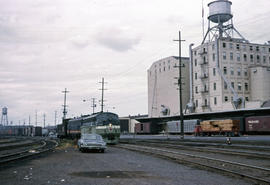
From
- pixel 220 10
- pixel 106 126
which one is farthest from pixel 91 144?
pixel 220 10

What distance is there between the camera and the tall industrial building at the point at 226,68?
7775cm

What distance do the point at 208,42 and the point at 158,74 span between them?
25465 millimetres

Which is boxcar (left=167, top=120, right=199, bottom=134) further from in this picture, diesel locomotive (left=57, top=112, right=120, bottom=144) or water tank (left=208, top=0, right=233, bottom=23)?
diesel locomotive (left=57, top=112, right=120, bottom=144)

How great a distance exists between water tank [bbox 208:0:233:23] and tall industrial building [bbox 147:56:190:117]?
1618 cm

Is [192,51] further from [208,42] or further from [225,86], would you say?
[225,86]

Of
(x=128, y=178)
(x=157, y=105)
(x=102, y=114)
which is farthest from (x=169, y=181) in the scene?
(x=157, y=105)

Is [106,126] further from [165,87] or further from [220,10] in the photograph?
[165,87]

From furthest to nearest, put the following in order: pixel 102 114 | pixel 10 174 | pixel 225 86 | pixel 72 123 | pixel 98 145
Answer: pixel 225 86 → pixel 72 123 → pixel 102 114 → pixel 98 145 → pixel 10 174

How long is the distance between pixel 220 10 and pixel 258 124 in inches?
1596

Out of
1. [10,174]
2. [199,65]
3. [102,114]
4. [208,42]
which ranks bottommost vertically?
[10,174]

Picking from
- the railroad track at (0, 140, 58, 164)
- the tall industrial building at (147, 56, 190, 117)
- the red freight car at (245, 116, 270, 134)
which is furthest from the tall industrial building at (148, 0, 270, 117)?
the railroad track at (0, 140, 58, 164)

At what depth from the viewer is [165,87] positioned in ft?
325

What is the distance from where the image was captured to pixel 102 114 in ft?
120

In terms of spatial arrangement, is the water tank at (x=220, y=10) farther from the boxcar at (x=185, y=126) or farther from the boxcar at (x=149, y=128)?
the boxcar at (x=149, y=128)
